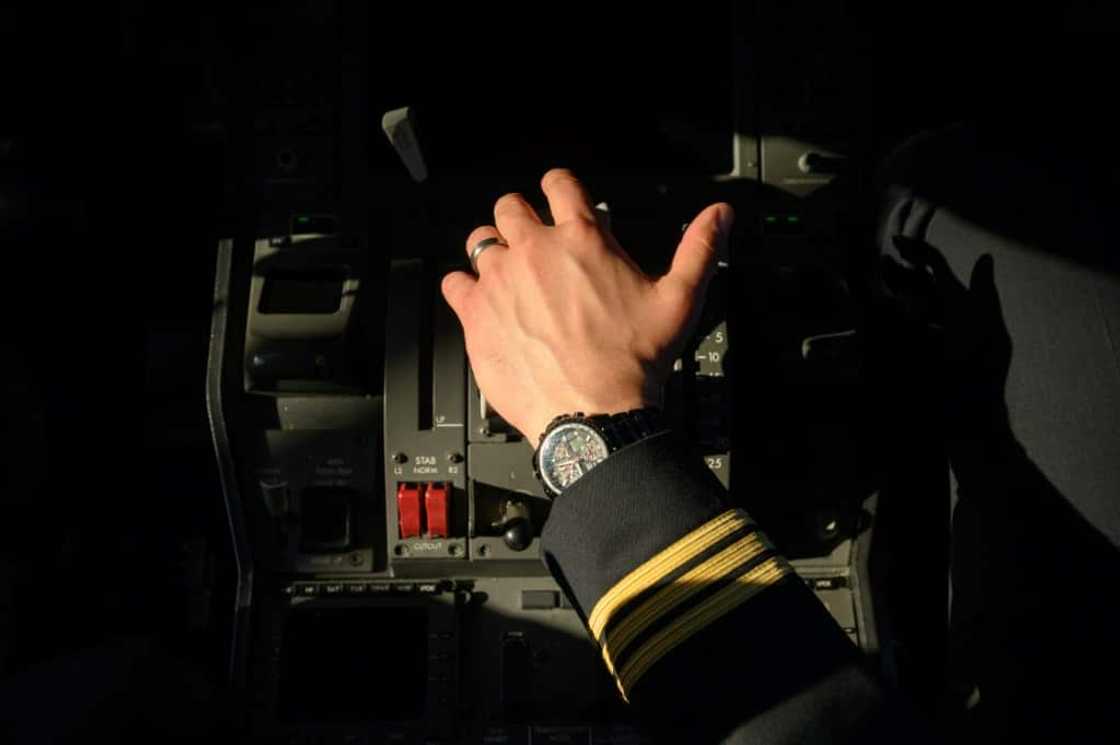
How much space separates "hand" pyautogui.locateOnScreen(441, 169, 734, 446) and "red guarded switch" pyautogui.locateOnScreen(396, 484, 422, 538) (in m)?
0.64

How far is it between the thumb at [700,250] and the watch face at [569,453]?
235 mm

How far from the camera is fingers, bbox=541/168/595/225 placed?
1372 millimetres

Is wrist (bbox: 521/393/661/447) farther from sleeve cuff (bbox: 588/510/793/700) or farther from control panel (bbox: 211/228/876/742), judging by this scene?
control panel (bbox: 211/228/876/742)

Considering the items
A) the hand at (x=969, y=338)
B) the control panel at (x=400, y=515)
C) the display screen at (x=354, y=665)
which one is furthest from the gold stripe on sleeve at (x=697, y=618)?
the display screen at (x=354, y=665)

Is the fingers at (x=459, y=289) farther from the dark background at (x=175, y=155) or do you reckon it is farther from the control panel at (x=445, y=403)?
the dark background at (x=175, y=155)

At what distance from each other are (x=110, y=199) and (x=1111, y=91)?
8.69 ft

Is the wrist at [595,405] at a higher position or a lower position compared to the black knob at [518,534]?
higher


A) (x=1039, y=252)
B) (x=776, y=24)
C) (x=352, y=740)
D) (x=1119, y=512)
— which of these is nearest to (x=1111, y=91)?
(x=776, y=24)

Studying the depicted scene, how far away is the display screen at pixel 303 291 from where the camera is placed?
6.52ft

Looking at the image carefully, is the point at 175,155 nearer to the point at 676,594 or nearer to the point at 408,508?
the point at 408,508

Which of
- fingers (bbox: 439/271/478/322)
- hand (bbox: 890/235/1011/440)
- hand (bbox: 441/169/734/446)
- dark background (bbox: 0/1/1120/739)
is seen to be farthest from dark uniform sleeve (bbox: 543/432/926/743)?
dark background (bbox: 0/1/1120/739)

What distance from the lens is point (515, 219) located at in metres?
1.38

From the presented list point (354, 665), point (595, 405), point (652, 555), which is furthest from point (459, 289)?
point (354, 665)

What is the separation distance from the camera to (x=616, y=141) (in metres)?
2.15
